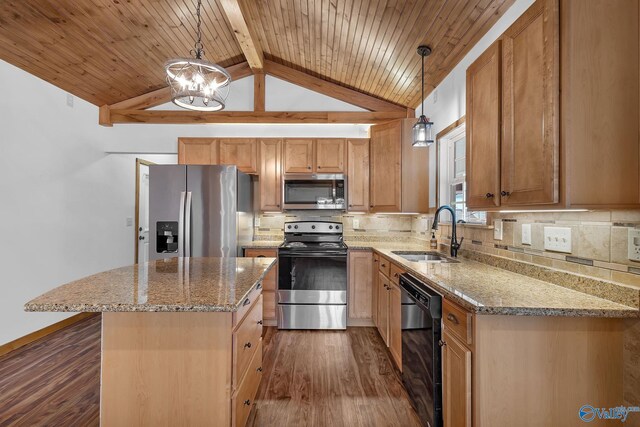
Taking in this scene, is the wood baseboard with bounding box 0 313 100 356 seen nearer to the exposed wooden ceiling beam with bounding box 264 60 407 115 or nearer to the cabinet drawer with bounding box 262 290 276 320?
the cabinet drawer with bounding box 262 290 276 320

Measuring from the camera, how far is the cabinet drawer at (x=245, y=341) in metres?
1.27

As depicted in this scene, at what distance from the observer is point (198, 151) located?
3.53m

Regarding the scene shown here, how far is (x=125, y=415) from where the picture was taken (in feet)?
3.94

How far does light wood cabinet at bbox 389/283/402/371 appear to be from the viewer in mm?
2146

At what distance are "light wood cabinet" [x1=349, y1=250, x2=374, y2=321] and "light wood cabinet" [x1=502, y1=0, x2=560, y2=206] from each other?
1884mm

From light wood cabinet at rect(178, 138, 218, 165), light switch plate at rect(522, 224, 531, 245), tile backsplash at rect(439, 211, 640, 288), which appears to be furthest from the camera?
light wood cabinet at rect(178, 138, 218, 165)

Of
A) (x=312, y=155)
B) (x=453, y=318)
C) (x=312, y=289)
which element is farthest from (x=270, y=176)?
(x=453, y=318)

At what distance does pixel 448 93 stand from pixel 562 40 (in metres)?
1.68

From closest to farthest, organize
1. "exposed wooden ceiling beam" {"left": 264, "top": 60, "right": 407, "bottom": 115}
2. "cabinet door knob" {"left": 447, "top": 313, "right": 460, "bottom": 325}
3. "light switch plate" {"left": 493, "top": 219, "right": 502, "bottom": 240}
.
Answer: "cabinet door knob" {"left": 447, "top": 313, "right": 460, "bottom": 325}, "light switch plate" {"left": 493, "top": 219, "right": 502, "bottom": 240}, "exposed wooden ceiling beam" {"left": 264, "top": 60, "right": 407, "bottom": 115}

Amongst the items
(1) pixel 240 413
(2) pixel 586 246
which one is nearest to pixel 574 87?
(2) pixel 586 246

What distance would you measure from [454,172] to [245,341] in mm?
2424

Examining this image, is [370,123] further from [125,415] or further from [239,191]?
[125,415]

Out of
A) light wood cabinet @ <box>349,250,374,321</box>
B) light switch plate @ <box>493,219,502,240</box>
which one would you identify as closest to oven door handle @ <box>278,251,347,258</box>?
light wood cabinet @ <box>349,250,374,321</box>

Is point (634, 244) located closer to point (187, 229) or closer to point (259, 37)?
point (187, 229)
